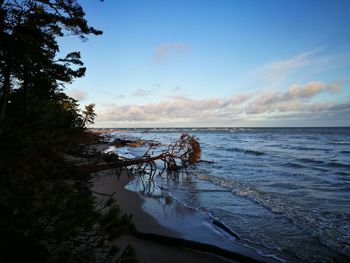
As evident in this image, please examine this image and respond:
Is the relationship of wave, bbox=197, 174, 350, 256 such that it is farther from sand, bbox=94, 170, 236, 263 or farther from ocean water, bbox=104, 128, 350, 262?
sand, bbox=94, 170, 236, 263

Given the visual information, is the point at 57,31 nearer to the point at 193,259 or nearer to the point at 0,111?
the point at 0,111

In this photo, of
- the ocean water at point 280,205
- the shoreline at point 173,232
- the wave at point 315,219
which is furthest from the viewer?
the wave at point 315,219

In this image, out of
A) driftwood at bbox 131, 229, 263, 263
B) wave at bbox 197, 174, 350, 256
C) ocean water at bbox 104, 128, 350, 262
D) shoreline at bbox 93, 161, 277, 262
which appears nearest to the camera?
driftwood at bbox 131, 229, 263, 263

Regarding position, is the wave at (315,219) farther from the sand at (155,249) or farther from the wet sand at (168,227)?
the sand at (155,249)

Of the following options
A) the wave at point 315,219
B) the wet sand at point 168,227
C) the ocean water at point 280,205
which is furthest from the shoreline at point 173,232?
the wave at point 315,219

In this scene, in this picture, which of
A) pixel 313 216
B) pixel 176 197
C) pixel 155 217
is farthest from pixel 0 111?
pixel 313 216

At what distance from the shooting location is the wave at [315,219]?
18.7ft

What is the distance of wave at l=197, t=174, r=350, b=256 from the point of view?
5688 millimetres

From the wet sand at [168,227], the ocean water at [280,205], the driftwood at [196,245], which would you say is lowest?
the ocean water at [280,205]

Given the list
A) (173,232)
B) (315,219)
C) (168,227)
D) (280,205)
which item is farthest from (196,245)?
(280,205)

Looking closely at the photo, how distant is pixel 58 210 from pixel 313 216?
7.25 m

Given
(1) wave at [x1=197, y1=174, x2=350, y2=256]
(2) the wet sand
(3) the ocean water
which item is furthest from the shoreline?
(1) wave at [x1=197, y1=174, x2=350, y2=256]

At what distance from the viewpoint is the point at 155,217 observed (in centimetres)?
720

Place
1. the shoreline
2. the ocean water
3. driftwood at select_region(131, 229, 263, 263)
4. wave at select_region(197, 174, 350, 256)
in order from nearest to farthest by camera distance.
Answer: driftwood at select_region(131, 229, 263, 263) < the shoreline < the ocean water < wave at select_region(197, 174, 350, 256)
